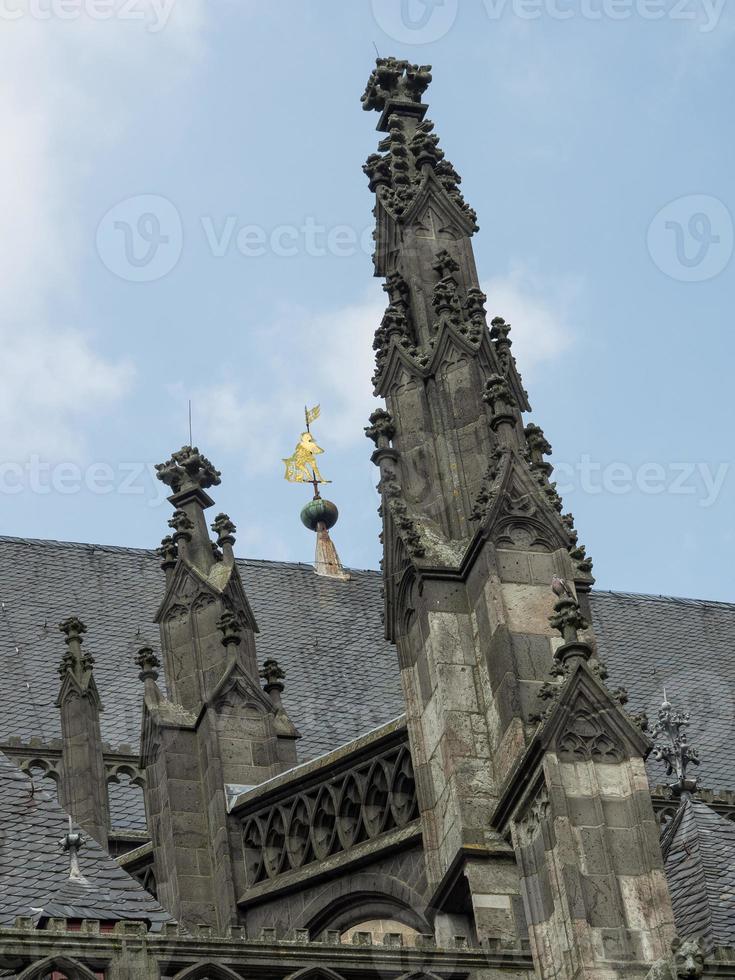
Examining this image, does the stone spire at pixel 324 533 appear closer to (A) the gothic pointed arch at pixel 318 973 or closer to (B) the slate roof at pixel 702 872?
(B) the slate roof at pixel 702 872

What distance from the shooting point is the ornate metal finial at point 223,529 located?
22500mm

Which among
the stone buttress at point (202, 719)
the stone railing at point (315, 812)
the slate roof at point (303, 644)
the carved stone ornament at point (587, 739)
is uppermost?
the slate roof at point (303, 644)

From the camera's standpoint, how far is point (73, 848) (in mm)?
14992

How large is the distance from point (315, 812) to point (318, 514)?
19589 mm

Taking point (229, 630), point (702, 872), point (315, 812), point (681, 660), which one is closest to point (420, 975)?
point (702, 872)

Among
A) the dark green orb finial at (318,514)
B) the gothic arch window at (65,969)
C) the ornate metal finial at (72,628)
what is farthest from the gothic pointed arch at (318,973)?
the dark green orb finial at (318,514)

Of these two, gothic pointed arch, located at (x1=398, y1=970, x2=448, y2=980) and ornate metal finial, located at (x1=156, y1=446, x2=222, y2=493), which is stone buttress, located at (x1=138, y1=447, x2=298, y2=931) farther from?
gothic pointed arch, located at (x1=398, y1=970, x2=448, y2=980)

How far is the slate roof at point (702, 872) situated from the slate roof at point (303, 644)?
6280 mm

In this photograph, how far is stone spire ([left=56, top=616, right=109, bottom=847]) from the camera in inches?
921

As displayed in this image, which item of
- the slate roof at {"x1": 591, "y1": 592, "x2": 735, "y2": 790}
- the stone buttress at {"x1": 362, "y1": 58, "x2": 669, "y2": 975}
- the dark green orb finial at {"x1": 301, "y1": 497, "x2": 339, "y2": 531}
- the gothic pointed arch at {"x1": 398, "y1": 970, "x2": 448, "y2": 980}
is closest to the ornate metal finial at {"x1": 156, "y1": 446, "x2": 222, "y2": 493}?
the stone buttress at {"x1": 362, "y1": 58, "x2": 669, "y2": 975}

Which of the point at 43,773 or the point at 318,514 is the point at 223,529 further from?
the point at 318,514

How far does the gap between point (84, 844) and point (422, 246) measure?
6.49m

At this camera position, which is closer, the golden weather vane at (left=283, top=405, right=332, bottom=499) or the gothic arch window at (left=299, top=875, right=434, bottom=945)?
the gothic arch window at (left=299, top=875, right=434, bottom=945)

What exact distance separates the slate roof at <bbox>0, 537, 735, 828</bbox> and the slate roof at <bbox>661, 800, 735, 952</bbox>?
247 inches
